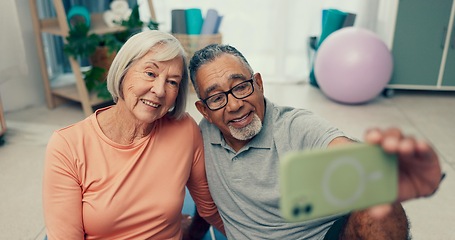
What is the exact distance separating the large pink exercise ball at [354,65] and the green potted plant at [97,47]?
1.36 m

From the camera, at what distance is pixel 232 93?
1227mm

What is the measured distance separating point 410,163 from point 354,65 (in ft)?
8.42

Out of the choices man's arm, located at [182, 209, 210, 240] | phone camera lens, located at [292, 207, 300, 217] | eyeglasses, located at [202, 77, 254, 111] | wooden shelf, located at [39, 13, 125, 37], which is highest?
phone camera lens, located at [292, 207, 300, 217]

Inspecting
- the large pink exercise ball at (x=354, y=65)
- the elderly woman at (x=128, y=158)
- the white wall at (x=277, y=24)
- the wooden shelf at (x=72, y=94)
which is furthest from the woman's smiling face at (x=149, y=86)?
the white wall at (x=277, y=24)

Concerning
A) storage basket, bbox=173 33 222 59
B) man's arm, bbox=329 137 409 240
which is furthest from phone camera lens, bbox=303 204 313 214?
storage basket, bbox=173 33 222 59

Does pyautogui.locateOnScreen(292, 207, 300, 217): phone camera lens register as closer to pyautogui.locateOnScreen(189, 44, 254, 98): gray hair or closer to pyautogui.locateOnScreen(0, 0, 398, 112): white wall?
pyautogui.locateOnScreen(189, 44, 254, 98): gray hair

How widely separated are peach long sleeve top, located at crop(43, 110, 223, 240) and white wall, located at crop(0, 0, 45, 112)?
1.87 m

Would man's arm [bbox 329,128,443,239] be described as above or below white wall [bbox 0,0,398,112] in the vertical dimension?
above

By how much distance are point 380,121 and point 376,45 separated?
23.0 inches

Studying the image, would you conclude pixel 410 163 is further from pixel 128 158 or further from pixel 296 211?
pixel 128 158

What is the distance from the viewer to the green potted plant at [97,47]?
2.87m

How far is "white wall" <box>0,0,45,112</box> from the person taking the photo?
105 inches

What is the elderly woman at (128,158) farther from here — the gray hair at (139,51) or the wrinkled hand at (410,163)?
the wrinkled hand at (410,163)

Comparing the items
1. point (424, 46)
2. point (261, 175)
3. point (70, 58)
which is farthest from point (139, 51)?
point (424, 46)
